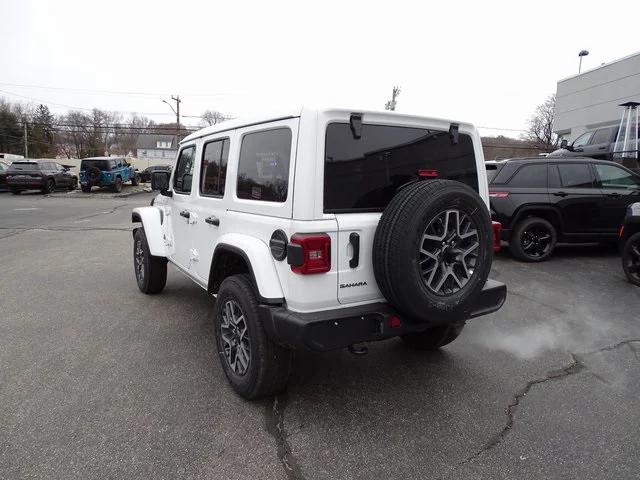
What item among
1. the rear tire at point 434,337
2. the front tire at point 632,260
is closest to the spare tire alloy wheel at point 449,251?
the rear tire at point 434,337

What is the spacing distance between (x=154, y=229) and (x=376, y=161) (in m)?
3.20

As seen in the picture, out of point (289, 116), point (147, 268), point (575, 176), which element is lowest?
point (147, 268)

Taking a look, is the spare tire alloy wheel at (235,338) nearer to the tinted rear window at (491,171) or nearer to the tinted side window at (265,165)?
the tinted side window at (265,165)

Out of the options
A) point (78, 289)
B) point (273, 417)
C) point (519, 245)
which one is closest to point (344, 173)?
point (273, 417)

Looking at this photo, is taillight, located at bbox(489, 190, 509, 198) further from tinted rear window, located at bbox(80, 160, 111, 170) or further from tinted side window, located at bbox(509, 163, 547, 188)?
tinted rear window, located at bbox(80, 160, 111, 170)

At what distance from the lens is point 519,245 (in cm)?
714

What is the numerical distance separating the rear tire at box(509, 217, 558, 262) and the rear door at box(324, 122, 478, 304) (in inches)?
195

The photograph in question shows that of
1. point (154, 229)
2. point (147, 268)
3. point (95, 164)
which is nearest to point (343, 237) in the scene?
point (154, 229)

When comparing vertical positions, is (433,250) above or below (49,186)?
above

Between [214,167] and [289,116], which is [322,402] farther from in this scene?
[214,167]

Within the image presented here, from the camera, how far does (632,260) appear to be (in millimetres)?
5848

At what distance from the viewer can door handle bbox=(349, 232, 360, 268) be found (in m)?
2.58

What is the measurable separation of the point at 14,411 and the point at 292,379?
6.16ft

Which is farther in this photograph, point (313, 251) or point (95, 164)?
point (95, 164)
